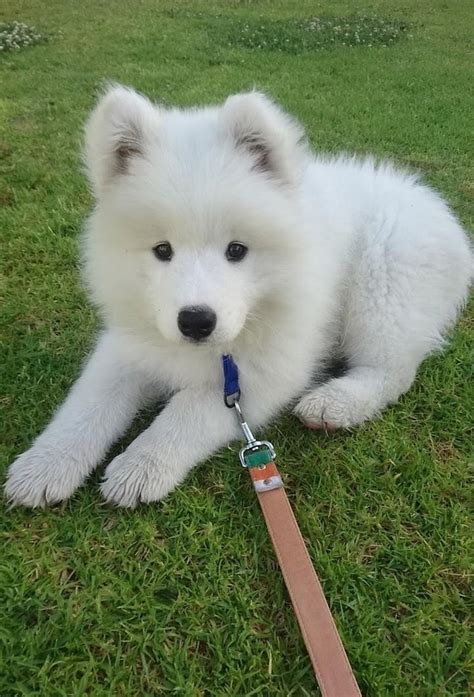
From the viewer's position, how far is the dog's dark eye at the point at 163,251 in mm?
2143

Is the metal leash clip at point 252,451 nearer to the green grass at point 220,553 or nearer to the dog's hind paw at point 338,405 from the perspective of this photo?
the green grass at point 220,553

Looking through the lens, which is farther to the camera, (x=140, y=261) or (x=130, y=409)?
(x=130, y=409)

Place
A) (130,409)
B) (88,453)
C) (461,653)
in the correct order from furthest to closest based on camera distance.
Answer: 1. (130,409)
2. (88,453)
3. (461,653)

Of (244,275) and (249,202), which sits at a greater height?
A: (249,202)

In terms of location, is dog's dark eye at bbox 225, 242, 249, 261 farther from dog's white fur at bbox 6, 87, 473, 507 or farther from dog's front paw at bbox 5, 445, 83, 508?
dog's front paw at bbox 5, 445, 83, 508

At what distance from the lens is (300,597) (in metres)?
1.91

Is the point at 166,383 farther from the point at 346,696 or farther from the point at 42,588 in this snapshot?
the point at 346,696

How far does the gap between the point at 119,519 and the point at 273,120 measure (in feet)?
5.16

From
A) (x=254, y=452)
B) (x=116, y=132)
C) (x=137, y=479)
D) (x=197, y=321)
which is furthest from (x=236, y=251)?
(x=137, y=479)

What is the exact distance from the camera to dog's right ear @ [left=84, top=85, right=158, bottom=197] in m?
2.18

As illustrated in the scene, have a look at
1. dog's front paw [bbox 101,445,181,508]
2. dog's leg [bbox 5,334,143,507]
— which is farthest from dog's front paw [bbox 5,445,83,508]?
dog's front paw [bbox 101,445,181,508]

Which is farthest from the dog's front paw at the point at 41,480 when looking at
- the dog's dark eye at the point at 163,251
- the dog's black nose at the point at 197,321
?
the dog's dark eye at the point at 163,251

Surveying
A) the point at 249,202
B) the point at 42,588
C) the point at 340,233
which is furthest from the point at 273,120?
the point at 42,588

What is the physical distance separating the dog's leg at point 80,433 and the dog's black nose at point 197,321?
0.71 m
